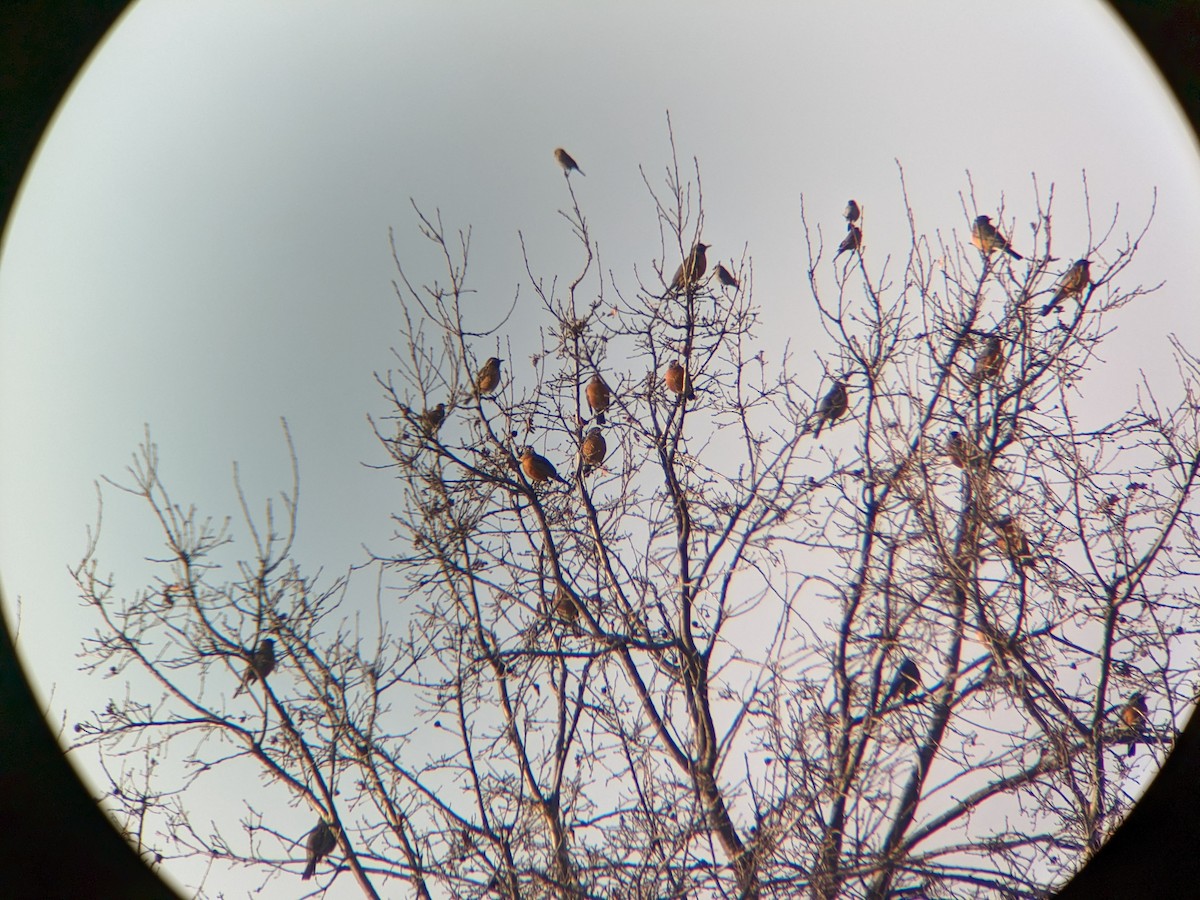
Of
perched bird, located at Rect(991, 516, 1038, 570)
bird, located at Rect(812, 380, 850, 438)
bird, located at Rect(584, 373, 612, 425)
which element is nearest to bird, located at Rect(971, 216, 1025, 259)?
bird, located at Rect(812, 380, 850, 438)

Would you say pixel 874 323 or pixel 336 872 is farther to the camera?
pixel 874 323

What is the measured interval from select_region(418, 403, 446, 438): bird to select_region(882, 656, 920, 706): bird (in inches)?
142

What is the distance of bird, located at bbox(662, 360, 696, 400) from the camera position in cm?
706

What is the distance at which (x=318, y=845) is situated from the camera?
5.93 meters

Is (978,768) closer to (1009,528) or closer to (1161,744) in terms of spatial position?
(1161,744)

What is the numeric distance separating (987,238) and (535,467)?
362cm

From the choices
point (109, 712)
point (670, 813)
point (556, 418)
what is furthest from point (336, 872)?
point (556, 418)

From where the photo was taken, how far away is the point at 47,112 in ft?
14.1

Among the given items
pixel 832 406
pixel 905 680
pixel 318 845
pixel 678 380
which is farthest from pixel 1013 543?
pixel 318 845

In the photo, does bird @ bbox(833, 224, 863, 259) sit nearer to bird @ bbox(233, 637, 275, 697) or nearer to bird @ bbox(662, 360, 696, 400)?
bird @ bbox(662, 360, 696, 400)

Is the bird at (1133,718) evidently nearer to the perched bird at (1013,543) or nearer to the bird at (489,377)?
the perched bird at (1013,543)

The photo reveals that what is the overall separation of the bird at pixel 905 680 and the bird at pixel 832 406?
5.92ft

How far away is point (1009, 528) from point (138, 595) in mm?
5637

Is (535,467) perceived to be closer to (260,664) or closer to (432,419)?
(432,419)
